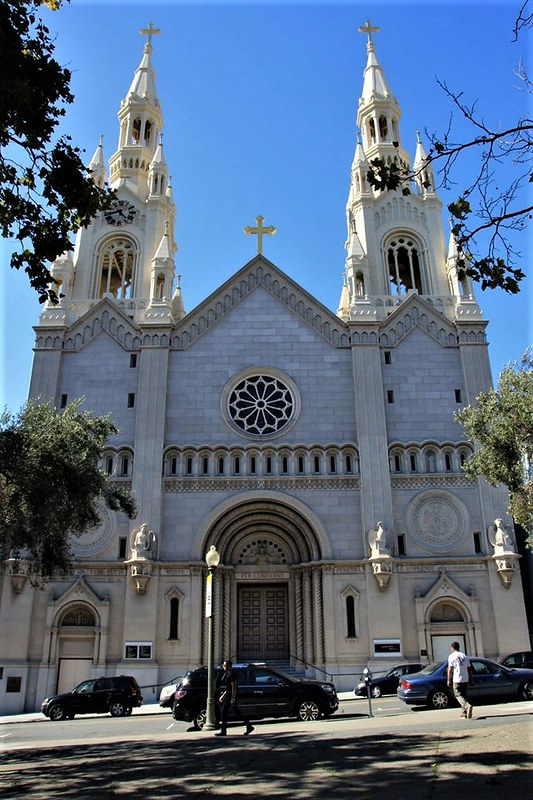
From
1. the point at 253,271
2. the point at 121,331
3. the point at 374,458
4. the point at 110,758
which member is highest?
the point at 253,271

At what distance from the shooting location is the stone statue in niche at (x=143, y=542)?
3186 cm

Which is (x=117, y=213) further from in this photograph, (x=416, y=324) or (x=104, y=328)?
(x=416, y=324)

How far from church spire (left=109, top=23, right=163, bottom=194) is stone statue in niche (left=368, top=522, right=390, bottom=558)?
26.3 m

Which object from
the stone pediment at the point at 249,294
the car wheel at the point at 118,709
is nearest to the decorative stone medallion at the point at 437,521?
the stone pediment at the point at 249,294

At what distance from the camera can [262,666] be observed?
62.1ft

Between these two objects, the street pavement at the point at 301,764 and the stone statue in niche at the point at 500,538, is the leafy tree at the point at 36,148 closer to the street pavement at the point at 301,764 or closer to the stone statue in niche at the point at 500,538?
the street pavement at the point at 301,764

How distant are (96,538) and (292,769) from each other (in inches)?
982

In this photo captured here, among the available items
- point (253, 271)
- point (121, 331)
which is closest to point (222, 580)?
point (121, 331)

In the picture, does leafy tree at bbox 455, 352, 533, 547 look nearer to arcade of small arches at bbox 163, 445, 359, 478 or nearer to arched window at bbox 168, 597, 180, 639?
arcade of small arches at bbox 163, 445, 359, 478

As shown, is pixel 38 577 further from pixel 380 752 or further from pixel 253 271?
pixel 380 752

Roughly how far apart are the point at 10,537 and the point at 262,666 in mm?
8376

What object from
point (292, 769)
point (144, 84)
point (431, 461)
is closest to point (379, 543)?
point (431, 461)

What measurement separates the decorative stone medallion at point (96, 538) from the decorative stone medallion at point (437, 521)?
47.2 ft

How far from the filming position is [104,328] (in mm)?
37719
